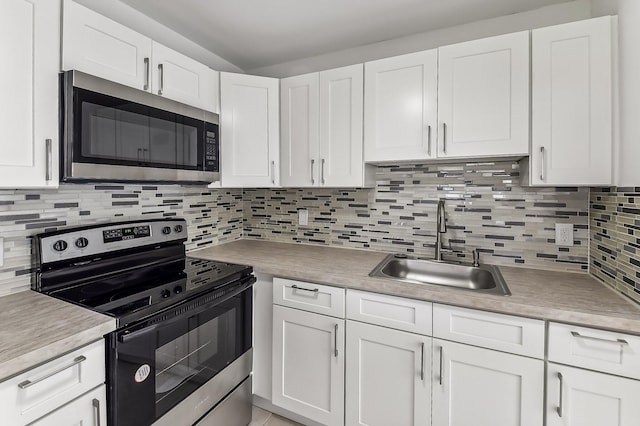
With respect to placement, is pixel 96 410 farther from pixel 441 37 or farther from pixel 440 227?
pixel 441 37

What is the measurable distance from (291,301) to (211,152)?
3.32 ft

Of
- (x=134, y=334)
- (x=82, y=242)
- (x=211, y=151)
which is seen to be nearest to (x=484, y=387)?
(x=134, y=334)

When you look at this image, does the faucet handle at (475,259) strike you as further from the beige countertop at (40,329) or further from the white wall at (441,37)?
the beige countertop at (40,329)

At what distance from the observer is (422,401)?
4.69 feet

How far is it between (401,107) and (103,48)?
149 cm

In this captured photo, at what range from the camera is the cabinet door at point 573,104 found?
53.7 inches

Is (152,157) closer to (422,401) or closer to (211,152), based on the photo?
(211,152)

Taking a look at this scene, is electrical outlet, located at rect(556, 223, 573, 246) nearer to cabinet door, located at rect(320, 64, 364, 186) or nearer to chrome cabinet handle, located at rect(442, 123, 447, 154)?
chrome cabinet handle, located at rect(442, 123, 447, 154)

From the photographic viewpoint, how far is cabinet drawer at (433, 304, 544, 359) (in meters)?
1.23

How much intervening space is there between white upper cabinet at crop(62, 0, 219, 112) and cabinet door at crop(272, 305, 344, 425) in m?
1.38

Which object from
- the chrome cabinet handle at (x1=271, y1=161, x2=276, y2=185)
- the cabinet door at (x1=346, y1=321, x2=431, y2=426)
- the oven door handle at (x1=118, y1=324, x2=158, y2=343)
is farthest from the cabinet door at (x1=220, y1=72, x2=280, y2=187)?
the cabinet door at (x1=346, y1=321, x2=431, y2=426)

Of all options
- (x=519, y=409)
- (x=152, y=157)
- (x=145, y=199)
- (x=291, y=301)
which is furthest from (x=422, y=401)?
(x=145, y=199)

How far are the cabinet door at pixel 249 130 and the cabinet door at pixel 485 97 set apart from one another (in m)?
1.08

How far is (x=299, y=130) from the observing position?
6.84 ft
